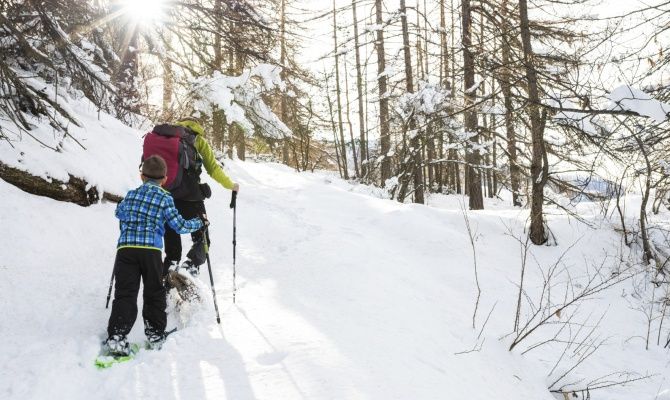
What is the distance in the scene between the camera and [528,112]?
7559mm

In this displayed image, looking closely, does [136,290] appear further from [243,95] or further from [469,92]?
[469,92]

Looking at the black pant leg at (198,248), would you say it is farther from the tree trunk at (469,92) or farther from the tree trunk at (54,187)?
the tree trunk at (469,92)

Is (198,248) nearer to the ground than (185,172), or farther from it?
nearer to the ground

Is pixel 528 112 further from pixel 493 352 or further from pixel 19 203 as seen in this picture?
pixel 19 203

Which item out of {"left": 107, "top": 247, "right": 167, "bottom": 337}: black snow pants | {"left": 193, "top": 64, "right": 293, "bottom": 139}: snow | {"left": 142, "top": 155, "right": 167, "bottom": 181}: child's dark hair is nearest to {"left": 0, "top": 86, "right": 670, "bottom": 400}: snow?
{"left": 107, "top": 247, "right": 167, "bottom": 337}: black snow pants

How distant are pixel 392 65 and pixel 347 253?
8.50m

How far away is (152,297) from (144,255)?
37cm

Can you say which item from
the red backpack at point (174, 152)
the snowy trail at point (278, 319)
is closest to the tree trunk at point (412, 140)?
the snowy trail at point (278, 319)

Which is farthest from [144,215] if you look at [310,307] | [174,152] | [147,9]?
[147,9]

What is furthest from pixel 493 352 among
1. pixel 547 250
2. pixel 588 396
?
pixel 547 250

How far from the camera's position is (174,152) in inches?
164

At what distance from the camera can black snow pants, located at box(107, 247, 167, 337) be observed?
11.1 ft

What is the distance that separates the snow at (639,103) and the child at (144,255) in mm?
4411

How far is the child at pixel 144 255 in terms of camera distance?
344 centimetres
